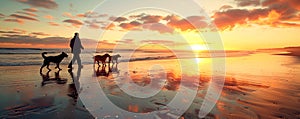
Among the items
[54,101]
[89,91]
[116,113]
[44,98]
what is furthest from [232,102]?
[44,98]

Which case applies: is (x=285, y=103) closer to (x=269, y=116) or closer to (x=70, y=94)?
(x=269, y=116)

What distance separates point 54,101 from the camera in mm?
5730

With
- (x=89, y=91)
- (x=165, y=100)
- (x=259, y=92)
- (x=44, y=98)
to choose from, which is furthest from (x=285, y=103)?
(x=44, y=98)

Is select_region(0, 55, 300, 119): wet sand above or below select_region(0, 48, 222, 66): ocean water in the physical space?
below

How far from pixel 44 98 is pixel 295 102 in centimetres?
795

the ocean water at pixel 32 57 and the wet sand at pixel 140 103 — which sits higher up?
the ocean water at pixel 32 57

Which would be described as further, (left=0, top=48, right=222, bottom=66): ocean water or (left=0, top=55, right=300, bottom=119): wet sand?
(left=0, top=48, right=222, bottom=66): ocean water

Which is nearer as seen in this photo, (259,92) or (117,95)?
(117,95)

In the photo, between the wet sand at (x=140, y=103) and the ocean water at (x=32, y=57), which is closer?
the wet sand at (x=140, y=103)

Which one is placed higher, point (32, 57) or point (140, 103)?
point (32, 57)

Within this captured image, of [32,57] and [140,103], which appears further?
[32,57]

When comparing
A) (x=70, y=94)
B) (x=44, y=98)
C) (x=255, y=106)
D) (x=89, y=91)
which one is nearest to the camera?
(x=255, y=106)

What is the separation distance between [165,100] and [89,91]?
285 cm

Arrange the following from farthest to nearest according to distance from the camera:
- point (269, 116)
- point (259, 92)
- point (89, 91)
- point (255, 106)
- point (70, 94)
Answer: point (259, 92), point (89, 91), point (70, 94), point (255, 106), point (269, 116)
